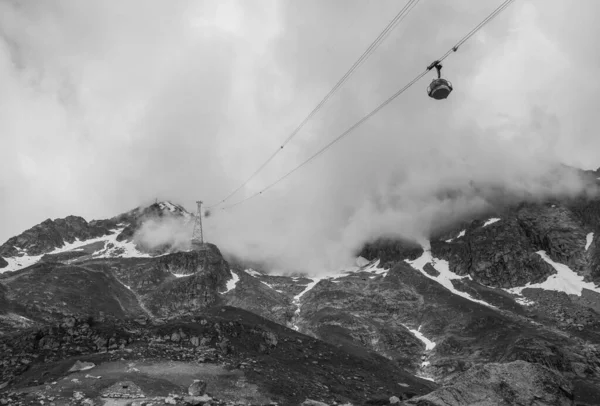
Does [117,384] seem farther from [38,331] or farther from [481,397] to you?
[481,397]

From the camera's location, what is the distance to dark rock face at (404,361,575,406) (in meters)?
32.9

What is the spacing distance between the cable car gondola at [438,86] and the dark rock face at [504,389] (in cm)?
2345

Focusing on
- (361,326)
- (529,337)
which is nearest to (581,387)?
(529,337)

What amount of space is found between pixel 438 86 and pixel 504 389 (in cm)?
2703

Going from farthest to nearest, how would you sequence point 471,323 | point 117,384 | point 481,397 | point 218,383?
point 471,323, point 218,383, point 117,384, point 481,397

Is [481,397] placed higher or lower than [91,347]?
lower

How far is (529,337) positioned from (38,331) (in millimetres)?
148381

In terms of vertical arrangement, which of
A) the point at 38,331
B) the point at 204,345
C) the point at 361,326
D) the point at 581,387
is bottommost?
the point at 581,387

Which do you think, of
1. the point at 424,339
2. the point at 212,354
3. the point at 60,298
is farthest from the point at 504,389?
the point at 60,298

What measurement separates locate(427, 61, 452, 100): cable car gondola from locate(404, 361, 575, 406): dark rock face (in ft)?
76.9

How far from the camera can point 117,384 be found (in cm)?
4575

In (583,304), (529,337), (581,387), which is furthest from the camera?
(583,304)

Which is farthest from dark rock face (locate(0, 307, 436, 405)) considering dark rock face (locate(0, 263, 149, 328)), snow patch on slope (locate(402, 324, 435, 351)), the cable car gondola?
dark rock face (locate(0, 263, 149, 328))

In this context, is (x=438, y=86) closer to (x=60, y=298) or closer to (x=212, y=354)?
(x=212, y=354)
